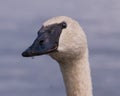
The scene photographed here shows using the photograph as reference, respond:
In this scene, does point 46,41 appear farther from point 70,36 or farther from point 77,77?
point 77,77

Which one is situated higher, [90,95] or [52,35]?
[52,35]

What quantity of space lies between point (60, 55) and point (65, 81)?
979 millimetres

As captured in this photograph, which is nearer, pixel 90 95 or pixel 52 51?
pixel 52 51

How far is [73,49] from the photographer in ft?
44.3

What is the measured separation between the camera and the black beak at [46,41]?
1254 centimetres

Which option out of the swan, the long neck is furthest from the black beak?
the long neck

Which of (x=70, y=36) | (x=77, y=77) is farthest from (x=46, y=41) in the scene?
(x=77, y=77)

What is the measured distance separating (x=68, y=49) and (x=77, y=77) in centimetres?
100

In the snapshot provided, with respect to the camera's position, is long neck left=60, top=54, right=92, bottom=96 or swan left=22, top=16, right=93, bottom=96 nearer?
swan left=22, top=16, right=93, bottom=96

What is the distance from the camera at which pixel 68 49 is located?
13.4 m

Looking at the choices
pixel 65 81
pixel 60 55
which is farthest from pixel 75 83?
pixel 60 55

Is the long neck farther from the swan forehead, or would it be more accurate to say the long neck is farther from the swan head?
the swan forehead

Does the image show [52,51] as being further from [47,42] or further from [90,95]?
A: [90,95]

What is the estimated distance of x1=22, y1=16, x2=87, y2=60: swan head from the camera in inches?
507
